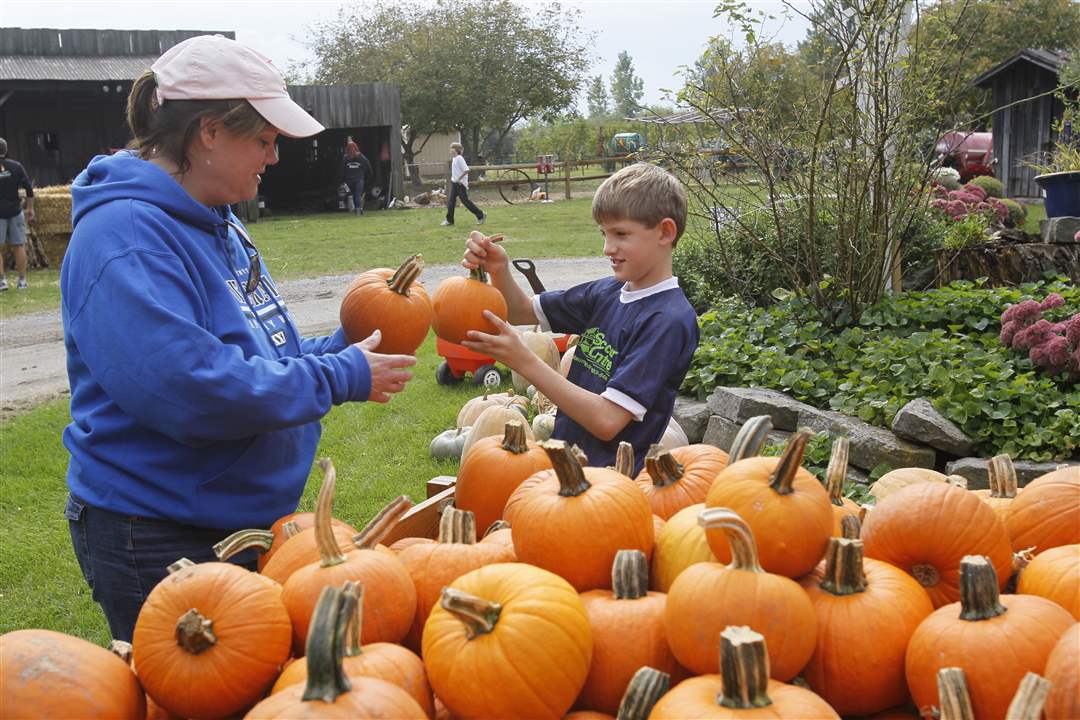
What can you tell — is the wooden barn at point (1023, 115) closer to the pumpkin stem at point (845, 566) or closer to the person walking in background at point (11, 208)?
the person walking in background at point (11, 208)

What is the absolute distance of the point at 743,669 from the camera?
1.50 metres

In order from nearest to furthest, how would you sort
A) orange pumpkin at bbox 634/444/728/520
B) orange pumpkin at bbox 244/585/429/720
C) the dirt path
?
orange pumpkin at bbox 244/585/429/720 → orange pumpkin at bbox 634/444/728/520 → the dirt path

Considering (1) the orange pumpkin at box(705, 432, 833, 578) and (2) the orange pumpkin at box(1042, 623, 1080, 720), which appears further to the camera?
(1) the orange pumpkin at box(705, 432, 833, 578)

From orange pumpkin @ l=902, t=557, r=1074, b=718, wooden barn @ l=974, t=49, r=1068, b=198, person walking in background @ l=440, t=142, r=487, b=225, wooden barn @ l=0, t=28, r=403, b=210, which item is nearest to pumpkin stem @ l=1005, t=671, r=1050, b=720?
orange pumpkin @ l=902, t=557, r=1074, b=718

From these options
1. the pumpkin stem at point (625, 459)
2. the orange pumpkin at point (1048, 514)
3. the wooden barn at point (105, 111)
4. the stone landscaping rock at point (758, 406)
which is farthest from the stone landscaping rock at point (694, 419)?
the wooden barn at point (105, 111)

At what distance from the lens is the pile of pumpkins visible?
5.16 ft

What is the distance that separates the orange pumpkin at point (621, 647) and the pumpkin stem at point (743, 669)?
0.90 ft

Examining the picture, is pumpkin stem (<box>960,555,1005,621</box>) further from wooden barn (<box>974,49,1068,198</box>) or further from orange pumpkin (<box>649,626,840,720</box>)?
wooden barn (<box>974,49,1068,198</box>)

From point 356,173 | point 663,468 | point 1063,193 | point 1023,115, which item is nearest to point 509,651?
point 663,468

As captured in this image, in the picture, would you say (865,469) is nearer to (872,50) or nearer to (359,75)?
(872,50)

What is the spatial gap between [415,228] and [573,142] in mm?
30641

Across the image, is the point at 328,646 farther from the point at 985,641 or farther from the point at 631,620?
the point at 985,641

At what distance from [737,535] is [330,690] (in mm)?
738

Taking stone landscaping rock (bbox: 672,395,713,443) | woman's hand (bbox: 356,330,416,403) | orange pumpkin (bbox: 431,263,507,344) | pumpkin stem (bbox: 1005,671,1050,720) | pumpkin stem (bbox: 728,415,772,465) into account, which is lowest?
stone landscaping rock (bbox: 672,395,713,443)
